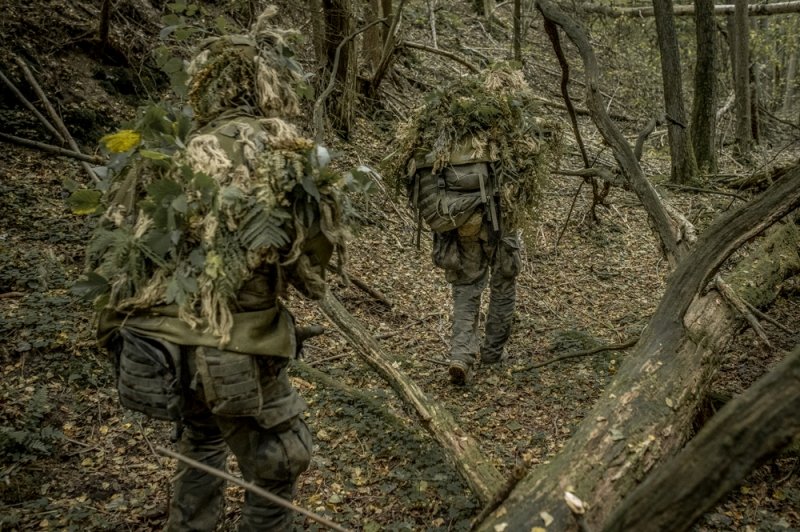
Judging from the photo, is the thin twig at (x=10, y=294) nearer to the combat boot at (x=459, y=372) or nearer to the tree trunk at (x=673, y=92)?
the combat boot at (x=459, y=372)

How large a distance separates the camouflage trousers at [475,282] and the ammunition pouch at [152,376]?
10.3 feet

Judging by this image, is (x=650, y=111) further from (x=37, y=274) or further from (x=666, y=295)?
(x=37, y=274)

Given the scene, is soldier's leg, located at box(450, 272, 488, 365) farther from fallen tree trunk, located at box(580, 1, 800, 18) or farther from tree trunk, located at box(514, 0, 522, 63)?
fallen tree trunk, located at box(580, 1, 800, 18)

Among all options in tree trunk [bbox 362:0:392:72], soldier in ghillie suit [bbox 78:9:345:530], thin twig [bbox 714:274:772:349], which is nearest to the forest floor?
thin twig [bbox 714:274:772:349]

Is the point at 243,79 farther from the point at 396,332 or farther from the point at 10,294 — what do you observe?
the point at 396,332

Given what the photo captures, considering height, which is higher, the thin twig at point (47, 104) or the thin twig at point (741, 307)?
the thin twig at point (741, 307)

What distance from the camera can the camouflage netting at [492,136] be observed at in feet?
17.1

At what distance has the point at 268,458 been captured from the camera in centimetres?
285

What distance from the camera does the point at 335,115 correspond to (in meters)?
9.65

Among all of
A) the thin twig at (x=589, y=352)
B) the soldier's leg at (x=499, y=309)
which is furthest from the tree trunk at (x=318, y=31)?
the thin twig at (x=589, y=352)

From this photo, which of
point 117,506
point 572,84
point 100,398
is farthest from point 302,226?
point 572,84

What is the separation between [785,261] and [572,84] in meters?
11.2

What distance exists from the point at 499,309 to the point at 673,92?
19.6 ft

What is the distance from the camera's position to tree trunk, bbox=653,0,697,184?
30.3ft
